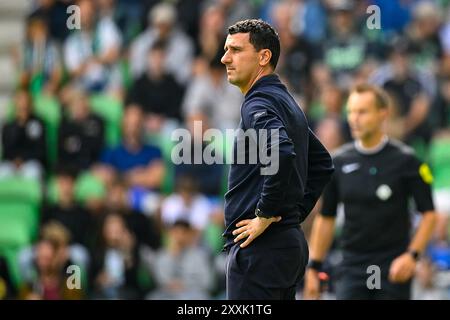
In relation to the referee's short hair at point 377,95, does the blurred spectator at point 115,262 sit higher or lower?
lower

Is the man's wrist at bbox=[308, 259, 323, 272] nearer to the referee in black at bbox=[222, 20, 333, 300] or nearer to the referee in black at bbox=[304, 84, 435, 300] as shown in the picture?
the referee in black at bbox=[304, 84, 435, 300]

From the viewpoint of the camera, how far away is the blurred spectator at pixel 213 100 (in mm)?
12055

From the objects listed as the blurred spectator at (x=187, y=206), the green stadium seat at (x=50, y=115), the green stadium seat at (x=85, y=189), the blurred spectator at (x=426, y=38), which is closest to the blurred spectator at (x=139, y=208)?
the blurred spectator at (x=187, y=206)

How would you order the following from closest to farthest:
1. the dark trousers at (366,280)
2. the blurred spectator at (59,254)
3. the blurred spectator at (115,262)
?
the dark trousers at (366,280), the blurred spectator at (115,262), the blurred spectator at (59,254)

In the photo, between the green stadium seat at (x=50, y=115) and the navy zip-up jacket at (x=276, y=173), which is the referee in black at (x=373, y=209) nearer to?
the navy zip-up jacket at (x=276, y=173)

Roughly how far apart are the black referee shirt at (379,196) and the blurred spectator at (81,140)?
5.34m

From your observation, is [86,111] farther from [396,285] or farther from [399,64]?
[396,285]

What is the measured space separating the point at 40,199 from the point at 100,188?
68 centimetres

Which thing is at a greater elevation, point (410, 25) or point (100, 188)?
point (410, 25)

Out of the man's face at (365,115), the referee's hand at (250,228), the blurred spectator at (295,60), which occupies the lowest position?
the referee's hand at (250,228)

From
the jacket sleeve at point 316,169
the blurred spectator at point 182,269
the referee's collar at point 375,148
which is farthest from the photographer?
the blurred spectator at point 182,269

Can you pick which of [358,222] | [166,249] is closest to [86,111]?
[166,249]

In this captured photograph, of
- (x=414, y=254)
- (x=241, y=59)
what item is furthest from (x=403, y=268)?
(x=241, y=59)

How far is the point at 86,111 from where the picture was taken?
40.5 ft
